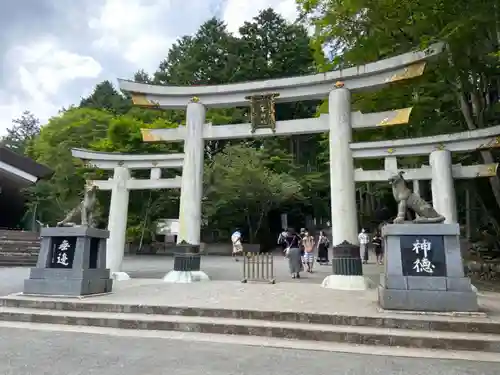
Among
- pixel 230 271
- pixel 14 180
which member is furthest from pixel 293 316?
pixel 14 180

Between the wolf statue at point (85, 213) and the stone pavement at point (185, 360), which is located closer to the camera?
the stone pavement at point (185, 360)

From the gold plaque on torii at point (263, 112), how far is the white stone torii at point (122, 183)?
2.48 meters

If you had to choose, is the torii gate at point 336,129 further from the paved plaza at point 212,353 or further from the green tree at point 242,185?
the green tree at point 242,185

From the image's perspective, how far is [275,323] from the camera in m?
6.18

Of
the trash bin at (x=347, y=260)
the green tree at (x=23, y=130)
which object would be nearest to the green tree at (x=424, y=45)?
the trash bin at (x=347, y=260)

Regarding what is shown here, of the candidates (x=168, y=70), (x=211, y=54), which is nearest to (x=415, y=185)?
(x=211, y=54)

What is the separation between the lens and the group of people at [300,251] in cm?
1240

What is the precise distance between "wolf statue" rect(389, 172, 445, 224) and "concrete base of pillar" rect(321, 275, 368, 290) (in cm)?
260

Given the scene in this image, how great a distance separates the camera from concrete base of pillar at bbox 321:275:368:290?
9.30 m

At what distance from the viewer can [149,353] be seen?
5016mm

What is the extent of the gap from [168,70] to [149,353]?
40139mm

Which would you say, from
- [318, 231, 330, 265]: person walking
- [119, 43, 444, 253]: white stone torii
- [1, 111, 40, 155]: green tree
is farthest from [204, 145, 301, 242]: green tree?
[1, 111, 40, 155]: green tree

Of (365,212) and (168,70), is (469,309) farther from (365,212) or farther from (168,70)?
(168,70)

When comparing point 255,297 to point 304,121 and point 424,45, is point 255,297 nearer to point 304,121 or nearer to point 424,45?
point 304,121
